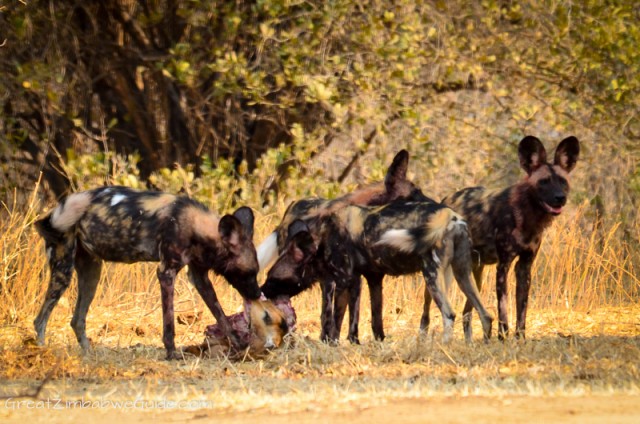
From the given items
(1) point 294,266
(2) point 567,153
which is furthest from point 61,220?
(2) point 567,153

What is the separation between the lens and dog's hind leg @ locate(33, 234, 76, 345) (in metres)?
6.66

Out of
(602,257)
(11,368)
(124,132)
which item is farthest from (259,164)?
(11,368)

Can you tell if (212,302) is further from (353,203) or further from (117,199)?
(353,203)

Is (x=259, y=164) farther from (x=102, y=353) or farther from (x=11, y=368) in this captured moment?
(x=11, y=368)

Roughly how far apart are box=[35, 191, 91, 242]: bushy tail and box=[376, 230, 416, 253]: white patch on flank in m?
1.94

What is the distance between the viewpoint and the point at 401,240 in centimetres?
625

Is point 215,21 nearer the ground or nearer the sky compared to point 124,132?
nearer the sky

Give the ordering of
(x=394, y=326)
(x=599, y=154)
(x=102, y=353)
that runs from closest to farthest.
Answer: (x=102, y=353) < (x=394, y=326) < (x=599, y=154)

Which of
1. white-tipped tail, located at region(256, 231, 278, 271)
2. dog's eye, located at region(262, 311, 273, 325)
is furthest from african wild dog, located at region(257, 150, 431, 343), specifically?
dog's eye, located at region(262, 311, 273, 325)

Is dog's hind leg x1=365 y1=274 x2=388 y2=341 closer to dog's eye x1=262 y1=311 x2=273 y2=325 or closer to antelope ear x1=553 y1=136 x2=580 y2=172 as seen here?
dog's eye x1=262 y1=311 x2=273 y2=325

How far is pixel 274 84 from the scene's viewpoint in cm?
1132

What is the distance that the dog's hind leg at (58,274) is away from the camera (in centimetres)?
666

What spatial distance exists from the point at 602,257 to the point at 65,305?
454 centimetres

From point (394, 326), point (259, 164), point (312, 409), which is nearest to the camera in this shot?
point (312, 409)
